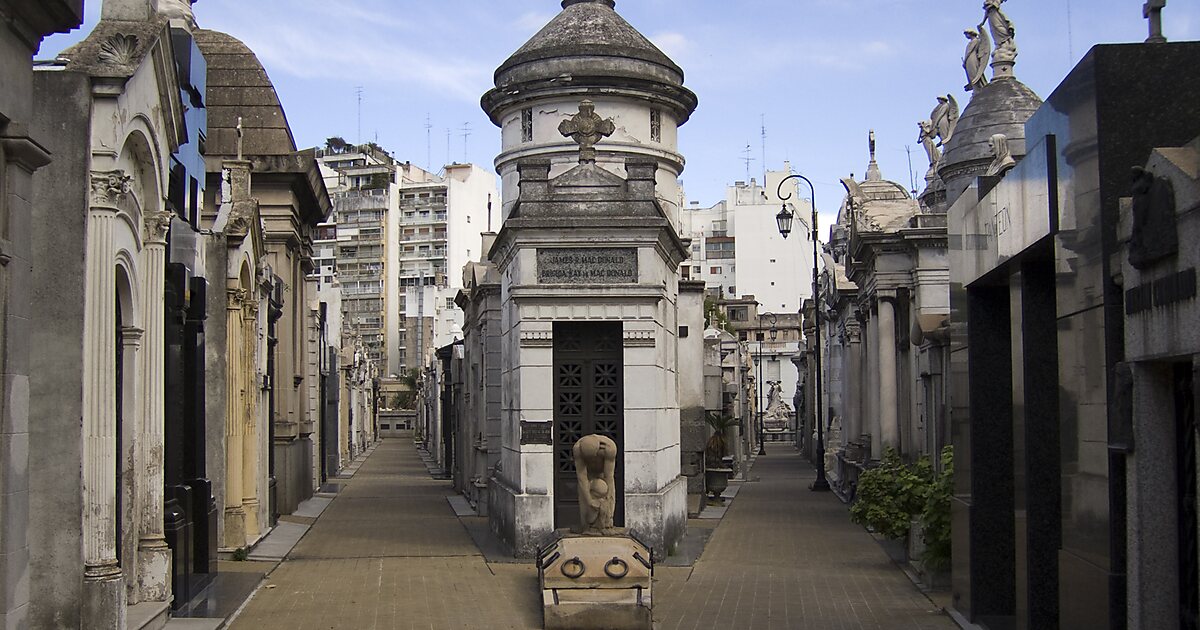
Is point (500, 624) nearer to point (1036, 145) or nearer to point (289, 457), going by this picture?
point (1036, 145)

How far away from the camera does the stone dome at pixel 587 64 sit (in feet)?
74.3

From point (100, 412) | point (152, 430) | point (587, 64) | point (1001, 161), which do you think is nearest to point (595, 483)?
point (152, 430)

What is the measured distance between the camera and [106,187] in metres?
10.4

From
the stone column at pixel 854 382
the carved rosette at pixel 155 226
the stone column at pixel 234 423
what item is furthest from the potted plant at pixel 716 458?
the carved rosette at pixel 155 226

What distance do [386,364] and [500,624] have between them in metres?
97.1

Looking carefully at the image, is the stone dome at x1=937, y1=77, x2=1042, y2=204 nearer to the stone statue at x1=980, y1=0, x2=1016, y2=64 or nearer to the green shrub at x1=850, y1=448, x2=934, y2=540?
the stone statue at x1=980, y1=0, x2=1016, y2=64

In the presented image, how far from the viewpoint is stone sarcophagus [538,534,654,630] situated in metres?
12.6

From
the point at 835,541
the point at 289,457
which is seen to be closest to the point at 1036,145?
the point at 835,541

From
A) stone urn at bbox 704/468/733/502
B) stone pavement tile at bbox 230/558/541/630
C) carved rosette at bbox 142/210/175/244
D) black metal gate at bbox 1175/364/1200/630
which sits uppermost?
carved rosette at bbox 142/210/175/244

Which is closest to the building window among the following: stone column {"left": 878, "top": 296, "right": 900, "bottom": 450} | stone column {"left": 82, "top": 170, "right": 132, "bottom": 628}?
stone column {"left": 878, "top": 296, "right": 900, "bottom": 450}

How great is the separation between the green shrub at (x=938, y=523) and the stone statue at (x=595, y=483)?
3265mm

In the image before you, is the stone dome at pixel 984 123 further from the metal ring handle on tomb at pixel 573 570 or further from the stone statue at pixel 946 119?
the metal ring handle on tomb at pixel 573 570

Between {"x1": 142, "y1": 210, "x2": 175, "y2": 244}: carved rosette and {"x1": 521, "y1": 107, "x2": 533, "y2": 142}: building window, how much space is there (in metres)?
11.3

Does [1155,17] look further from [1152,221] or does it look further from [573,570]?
[573,570]
